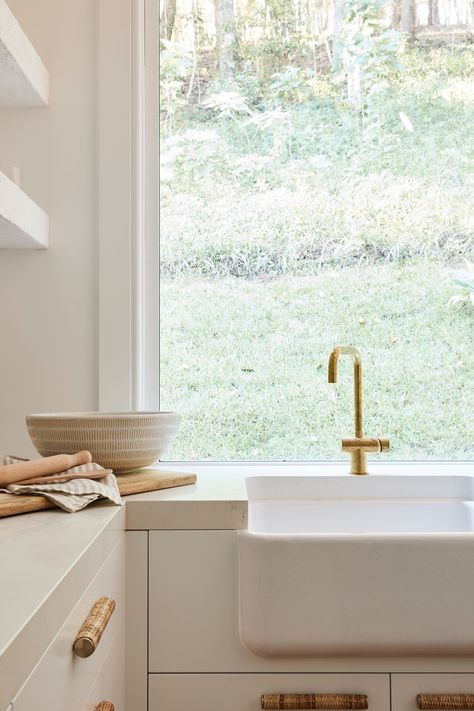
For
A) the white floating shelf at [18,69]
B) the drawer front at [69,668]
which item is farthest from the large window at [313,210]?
the drawer front at [69,668]

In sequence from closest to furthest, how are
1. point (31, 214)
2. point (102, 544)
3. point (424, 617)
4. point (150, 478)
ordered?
point (102, 544) < point (424, 617) < point (150, 478) < point (31, 214)

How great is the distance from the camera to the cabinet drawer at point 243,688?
1319 millimetres

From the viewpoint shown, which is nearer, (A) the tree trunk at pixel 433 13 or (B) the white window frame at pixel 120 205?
(B) the white window frame at pixel 120 205

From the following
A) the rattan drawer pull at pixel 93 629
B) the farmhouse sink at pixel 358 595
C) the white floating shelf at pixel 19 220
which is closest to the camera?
the rattan drawer pull at pixel 93 629

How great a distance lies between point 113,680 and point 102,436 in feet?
1.56

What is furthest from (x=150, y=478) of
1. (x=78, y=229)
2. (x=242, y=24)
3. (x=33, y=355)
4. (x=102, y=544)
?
(x=242, y=24)

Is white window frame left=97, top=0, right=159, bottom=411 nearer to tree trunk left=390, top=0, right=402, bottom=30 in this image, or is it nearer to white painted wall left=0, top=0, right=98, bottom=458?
white painted wall left=0, top=0, right=98, bottom=458

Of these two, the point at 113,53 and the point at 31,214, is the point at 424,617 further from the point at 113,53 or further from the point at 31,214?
the point at 113,53

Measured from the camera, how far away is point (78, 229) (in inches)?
77.6

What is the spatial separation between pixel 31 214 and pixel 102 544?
3.10 ft

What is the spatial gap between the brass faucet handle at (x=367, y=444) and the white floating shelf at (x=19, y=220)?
0.84 metres

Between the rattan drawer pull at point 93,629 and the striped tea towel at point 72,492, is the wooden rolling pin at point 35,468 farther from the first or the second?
the rattan drawer pull at point 93,629

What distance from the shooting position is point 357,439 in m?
1.81

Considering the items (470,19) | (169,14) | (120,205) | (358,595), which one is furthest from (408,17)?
(358,595)
